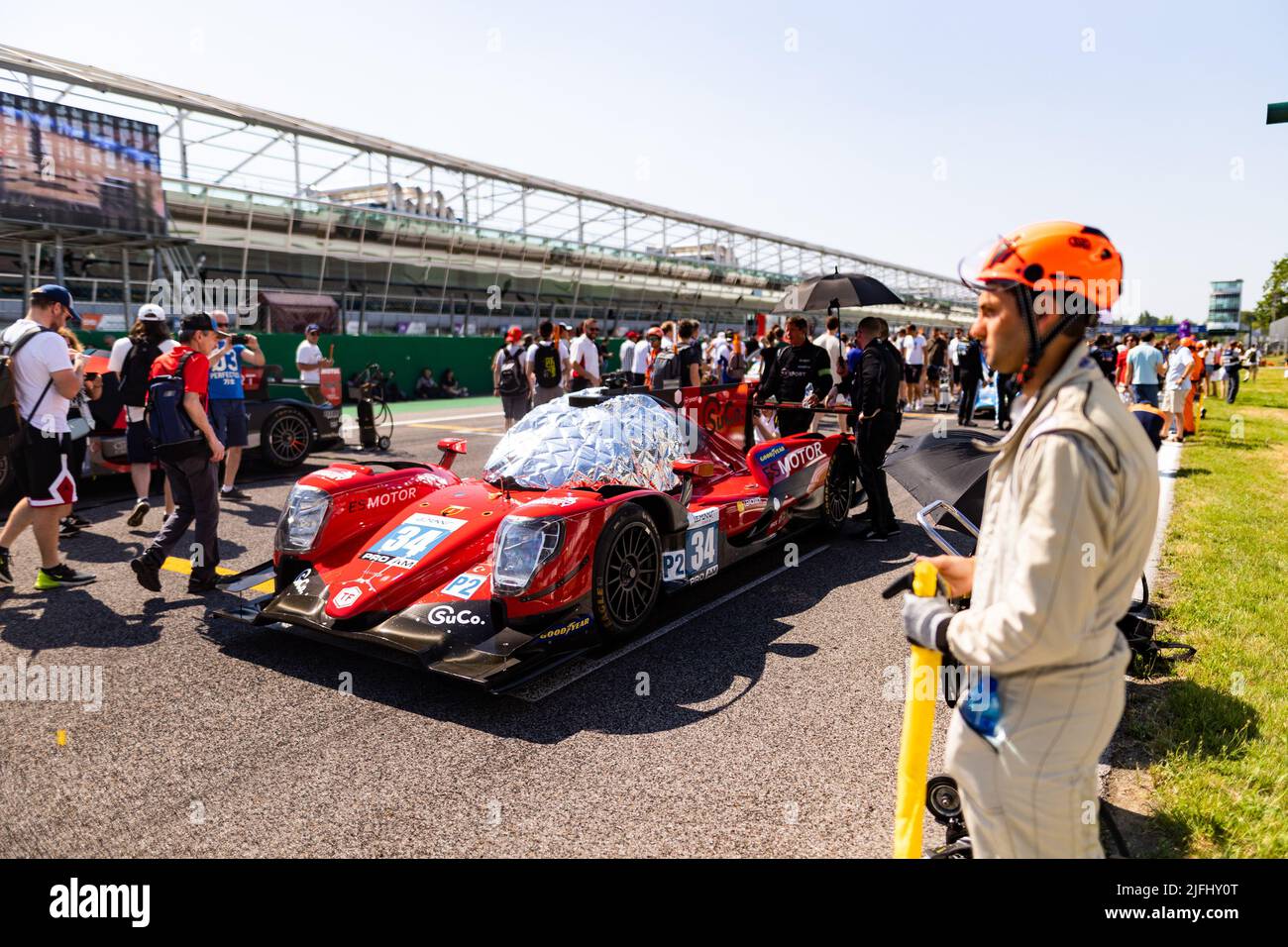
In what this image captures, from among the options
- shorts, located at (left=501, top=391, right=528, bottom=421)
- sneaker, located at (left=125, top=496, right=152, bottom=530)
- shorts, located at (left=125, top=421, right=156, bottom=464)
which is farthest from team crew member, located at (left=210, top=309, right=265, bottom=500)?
shorts, located at (left=501, top=391, right=528, bottom=421)

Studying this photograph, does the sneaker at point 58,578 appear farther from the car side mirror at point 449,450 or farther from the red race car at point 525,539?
the car side mirror at point 449,450

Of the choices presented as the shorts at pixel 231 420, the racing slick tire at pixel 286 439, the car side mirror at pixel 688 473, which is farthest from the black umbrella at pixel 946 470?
the racing slick tire at pixel 286 439

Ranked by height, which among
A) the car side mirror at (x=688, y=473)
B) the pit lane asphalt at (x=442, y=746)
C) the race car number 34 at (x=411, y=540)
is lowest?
the pit lane asphalt at (x=442, y=746)

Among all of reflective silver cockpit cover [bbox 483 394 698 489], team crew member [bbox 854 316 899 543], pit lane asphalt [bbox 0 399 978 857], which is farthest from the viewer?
team crew member [bbox 854 316 899 543]

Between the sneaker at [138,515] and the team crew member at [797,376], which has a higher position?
the team crew member at [797,376]

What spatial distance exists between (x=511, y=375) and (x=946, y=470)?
27.2 ft

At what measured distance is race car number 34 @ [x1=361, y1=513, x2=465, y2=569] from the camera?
4.39 metres

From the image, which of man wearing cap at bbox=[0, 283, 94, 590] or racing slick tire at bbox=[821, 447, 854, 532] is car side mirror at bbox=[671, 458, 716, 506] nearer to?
racing slick tire at bbox=[821, 447, 854, 532]

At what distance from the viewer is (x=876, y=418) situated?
714 centimetres

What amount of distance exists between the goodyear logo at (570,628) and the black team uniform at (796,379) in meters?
4.32

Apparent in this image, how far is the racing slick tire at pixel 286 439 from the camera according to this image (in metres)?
9.96

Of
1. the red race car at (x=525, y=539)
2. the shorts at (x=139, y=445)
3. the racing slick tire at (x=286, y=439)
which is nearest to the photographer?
the red race car at (x=525, y=539)

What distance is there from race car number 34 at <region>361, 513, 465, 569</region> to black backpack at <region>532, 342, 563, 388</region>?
7228mm
